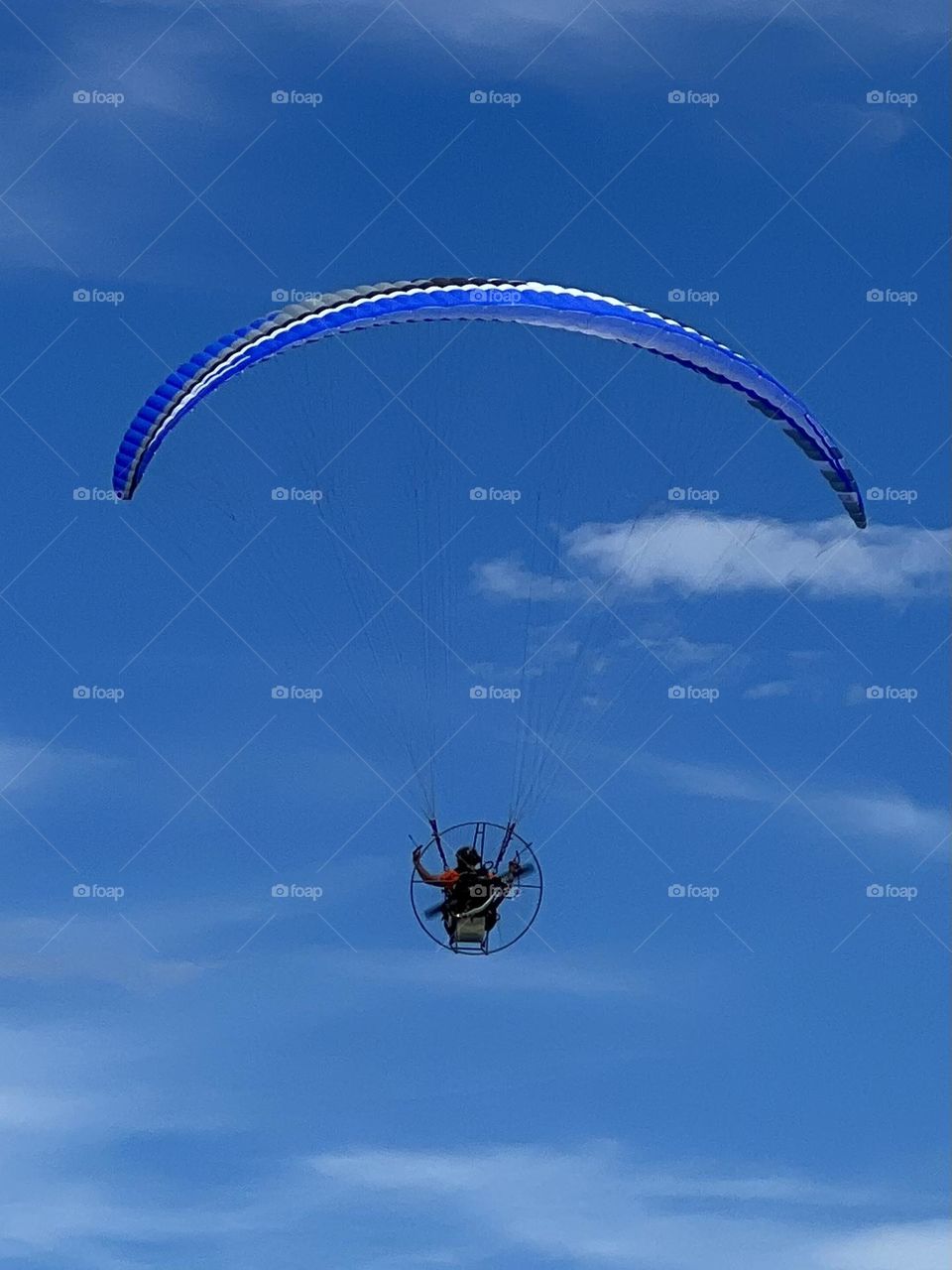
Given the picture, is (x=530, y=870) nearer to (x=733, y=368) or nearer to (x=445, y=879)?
(x=445, y=879)

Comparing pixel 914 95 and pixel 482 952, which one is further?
pixel 914 95

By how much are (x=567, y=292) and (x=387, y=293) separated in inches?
89.9

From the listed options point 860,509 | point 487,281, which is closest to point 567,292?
point 487,281

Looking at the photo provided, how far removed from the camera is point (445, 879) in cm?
5200

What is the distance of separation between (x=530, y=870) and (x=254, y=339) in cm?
756

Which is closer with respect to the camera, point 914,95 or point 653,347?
point 653,347

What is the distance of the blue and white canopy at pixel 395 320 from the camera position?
51.5 meters

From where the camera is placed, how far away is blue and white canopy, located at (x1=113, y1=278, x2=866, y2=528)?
51500 millimetres

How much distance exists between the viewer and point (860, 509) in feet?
179

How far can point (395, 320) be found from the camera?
51.7 meters

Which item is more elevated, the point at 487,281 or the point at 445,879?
the point at 487,281

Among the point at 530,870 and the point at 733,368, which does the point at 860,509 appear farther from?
the point at 530,870

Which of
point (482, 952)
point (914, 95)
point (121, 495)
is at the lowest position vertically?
point (482, 952)

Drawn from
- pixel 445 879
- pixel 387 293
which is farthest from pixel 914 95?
pixel 445 879
